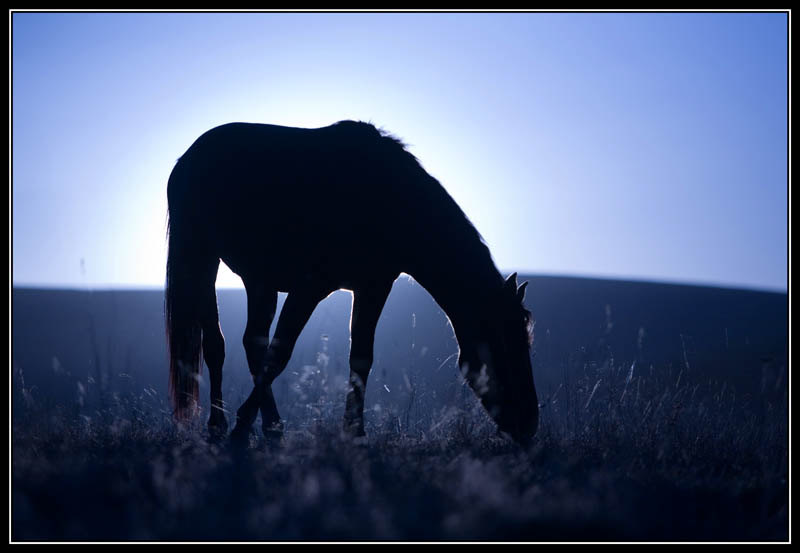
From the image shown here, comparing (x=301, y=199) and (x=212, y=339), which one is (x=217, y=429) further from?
(x=301, y=199)

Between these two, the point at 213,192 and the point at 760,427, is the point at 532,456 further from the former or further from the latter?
the point at 213,192

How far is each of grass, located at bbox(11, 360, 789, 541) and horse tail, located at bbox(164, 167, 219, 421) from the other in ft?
3.43

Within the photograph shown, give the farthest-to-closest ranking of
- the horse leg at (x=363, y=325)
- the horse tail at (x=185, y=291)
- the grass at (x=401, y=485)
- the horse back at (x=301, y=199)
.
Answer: the horse tail at (x=185, y=291) < the horse leg at (x=363, y=325) < the horse back at (x=301, y=199) < the grass at (x=401, y=485)

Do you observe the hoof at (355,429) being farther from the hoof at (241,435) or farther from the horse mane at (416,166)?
the horse mane at (416,166)

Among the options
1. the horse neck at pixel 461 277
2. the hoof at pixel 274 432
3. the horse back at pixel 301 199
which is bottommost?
the hoof at pixel 274 432

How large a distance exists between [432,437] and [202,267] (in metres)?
2.78

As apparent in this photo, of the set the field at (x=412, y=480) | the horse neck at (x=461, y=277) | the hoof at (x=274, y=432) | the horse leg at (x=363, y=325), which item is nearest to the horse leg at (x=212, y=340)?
the field at (x=412, y=480)

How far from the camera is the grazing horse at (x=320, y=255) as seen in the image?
524 centimetres

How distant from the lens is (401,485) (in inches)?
132

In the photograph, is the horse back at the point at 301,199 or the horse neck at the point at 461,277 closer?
the horse neck at the point at 461,277

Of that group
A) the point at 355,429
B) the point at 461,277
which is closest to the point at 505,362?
the point at 461,277

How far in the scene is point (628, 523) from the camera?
2830mm

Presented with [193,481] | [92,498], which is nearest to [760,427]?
[193,481]

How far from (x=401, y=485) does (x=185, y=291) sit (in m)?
3.59
